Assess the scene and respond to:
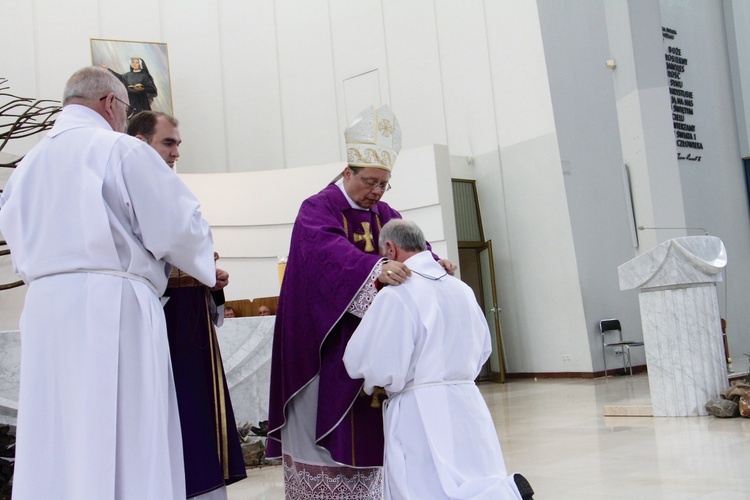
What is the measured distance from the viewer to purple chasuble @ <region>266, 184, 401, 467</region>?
3262 millimetres

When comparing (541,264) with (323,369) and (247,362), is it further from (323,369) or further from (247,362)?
(323,369)

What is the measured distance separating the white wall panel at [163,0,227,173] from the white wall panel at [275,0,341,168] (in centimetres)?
106

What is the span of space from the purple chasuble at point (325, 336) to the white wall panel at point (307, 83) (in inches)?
375

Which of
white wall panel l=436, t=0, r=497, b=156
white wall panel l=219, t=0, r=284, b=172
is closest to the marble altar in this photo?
white wall panel l=219, t=0, r=284, b=172

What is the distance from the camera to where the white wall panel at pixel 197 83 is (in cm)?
1245

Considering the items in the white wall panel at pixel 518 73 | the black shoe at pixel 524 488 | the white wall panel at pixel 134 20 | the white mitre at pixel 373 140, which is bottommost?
the black shoe at pixel 524 488

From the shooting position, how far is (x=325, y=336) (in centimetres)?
328

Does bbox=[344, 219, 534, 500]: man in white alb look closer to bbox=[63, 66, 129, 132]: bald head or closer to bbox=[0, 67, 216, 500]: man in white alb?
bbox=[0, 67, 216, 500]: man in white alb

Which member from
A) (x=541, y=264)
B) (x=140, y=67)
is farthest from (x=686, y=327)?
(x=140, y=67)

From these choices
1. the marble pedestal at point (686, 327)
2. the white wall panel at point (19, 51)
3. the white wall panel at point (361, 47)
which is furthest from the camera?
the white wall panel at point (361, 47)

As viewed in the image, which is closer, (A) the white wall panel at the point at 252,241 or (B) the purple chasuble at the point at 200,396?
(B) the purple chasuble at the point at 200,396

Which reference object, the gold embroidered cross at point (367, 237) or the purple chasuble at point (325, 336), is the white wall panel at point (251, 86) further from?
the purple chasuble at point (325, 336)

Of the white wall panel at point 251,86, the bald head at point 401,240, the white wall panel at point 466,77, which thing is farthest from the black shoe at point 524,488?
the white wall panel at point 251,86

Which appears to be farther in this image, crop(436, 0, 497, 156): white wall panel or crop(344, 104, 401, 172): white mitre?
crop(436, 0, 497, 156): white wall panel
